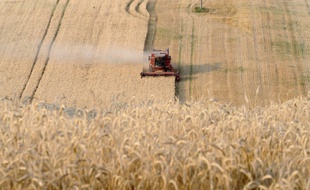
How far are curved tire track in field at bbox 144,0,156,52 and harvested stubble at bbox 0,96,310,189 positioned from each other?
18.7 meters

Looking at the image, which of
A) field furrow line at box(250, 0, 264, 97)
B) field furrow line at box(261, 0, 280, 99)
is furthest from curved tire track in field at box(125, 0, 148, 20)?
field furrow line at box(261, 0, 280, 99)

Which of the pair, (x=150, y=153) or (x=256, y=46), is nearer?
(x=150, y=153)

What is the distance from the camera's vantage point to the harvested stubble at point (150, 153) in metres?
9.26

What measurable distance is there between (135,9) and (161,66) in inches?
328

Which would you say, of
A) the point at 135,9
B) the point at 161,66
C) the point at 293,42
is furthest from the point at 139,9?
the point at 161,66

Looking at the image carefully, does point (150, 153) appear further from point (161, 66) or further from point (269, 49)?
point (269, 49)

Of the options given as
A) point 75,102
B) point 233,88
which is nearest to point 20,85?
point 75,102

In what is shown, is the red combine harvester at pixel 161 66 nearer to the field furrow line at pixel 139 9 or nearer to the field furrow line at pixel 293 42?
the field furrow line at pixel 293 42

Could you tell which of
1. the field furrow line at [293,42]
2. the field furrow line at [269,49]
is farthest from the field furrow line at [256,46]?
the field furrow line at [293,42]

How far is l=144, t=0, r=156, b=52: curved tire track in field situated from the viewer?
30.0 m

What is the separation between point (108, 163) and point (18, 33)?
22506 millimetres

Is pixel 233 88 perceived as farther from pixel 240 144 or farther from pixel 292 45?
pixel 240 144

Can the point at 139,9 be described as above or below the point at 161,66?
above

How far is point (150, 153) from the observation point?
969 cm
